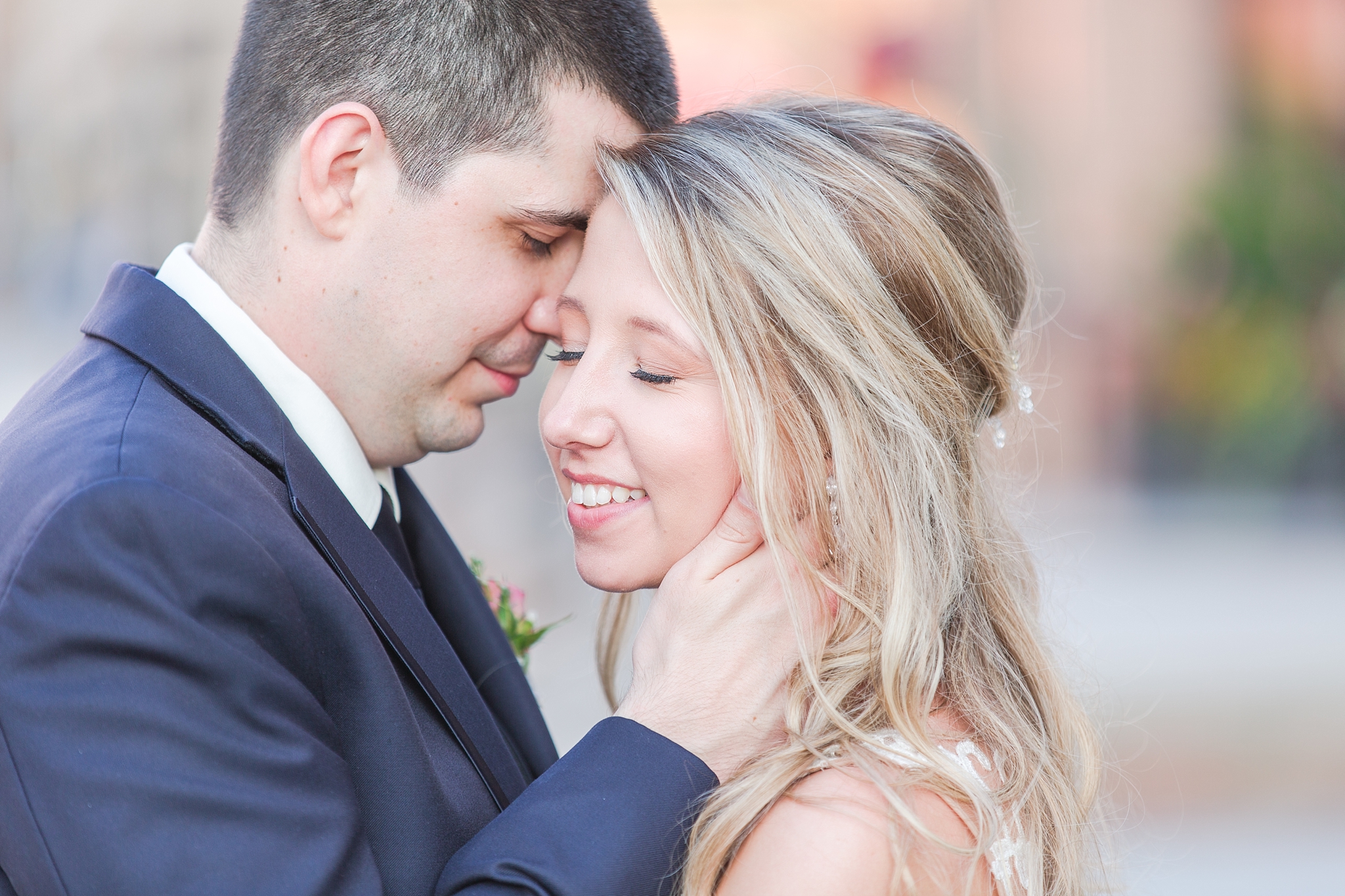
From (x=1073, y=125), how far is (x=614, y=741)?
1004 centimetres

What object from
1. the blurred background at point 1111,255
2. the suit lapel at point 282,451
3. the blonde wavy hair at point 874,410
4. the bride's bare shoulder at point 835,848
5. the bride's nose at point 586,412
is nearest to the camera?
the bride's bare shoulder at point 835,848

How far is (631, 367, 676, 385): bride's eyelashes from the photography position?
84.7 inches

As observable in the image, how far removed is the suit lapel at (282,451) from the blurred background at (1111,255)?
503cm

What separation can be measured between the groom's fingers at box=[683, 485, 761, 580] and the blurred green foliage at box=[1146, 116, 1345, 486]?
8908 millimetres

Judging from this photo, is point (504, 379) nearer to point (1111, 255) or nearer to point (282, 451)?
point (282, 451)

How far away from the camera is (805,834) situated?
178 cm

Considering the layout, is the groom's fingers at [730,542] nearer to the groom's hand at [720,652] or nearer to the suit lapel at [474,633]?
the groom's hand at [720,652]

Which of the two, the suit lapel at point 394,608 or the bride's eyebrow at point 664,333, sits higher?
the bride's eyebrow at point 664,333

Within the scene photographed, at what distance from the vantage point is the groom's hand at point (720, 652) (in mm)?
1935

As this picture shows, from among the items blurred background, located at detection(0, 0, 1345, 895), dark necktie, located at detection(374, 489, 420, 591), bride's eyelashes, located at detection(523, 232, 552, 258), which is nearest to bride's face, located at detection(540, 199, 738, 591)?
bride's eyelashes, located at detection(523, 232, 552, 258)

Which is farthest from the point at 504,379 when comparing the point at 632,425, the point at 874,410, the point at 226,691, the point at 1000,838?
the point at 1000,838

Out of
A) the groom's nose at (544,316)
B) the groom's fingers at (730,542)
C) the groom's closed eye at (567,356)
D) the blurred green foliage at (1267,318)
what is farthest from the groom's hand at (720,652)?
the blurred green foliage at (1267,318)

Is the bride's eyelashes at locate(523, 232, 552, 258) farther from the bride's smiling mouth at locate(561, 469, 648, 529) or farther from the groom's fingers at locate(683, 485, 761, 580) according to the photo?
the groom's fingers at locate(683, 485, 761, 580)

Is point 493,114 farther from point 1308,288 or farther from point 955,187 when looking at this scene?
point 1308,288
